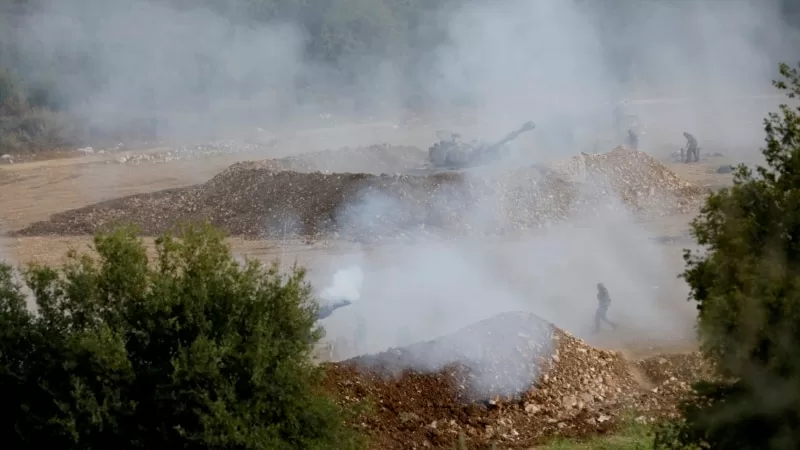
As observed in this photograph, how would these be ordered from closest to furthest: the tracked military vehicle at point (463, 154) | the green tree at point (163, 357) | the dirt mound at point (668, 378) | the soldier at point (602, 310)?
the green tree at point (163, 357), the dirt mound at point (668, 378), the soldier at point (602, 310), the tracked military vehicle at point (463, 154)

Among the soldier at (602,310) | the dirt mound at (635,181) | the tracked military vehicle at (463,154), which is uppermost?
the tracked military vehicle at (463,154)

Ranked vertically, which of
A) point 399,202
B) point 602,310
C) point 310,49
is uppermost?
point 310,49

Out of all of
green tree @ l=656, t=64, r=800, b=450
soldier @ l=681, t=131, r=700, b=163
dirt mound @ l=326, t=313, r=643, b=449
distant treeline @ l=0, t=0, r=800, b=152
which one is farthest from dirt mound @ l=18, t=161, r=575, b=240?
green tree @ l=656, t=64, r=800, b=450

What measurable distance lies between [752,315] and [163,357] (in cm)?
438

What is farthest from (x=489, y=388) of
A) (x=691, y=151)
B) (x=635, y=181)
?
(x=691, y=151)

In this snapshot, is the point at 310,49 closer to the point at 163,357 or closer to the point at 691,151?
the point at 691,151

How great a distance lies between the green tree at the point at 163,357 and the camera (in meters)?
7.61

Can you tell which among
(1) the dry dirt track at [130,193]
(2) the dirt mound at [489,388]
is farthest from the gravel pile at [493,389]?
(1) the dry dirt track at [130,193]

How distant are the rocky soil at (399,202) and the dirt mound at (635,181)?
0.03 m

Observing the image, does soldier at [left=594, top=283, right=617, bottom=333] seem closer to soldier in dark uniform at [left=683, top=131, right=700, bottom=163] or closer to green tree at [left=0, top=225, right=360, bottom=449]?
green tree at [left=0, top=225, right=360, bottom=449]

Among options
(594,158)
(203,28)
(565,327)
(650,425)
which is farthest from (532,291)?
(203,28)

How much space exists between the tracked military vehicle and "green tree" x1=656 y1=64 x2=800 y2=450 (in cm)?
1768

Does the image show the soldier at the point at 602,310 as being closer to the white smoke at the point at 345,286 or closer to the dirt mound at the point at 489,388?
the dirt mound at the point at 489,388

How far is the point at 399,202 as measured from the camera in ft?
72.5
